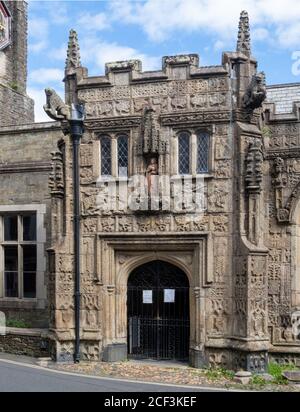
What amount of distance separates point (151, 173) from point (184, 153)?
820mm

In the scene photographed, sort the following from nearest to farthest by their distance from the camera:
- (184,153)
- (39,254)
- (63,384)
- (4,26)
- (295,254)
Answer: (63,384)
(184,153)
(295,254)
(39,254)
(4,26)

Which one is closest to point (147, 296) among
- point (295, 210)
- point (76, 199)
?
point (76, 199)

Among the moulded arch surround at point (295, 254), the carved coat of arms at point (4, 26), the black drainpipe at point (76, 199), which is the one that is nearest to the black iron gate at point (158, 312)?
the black drainpipe at point (76, 199)

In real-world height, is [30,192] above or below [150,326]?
above

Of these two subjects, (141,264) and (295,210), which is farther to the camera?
(295,210)

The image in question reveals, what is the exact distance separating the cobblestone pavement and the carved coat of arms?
12682 millimetres

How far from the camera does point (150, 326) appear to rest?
13258 mm

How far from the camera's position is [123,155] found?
43.6 ft

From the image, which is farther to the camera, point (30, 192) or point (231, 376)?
point (30, 192)

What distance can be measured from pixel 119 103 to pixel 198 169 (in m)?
2.23

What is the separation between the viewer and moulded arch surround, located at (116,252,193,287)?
42.4 ft

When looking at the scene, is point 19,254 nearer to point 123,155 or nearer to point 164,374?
point 123,155

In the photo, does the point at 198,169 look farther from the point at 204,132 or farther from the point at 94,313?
the point at 94,313
